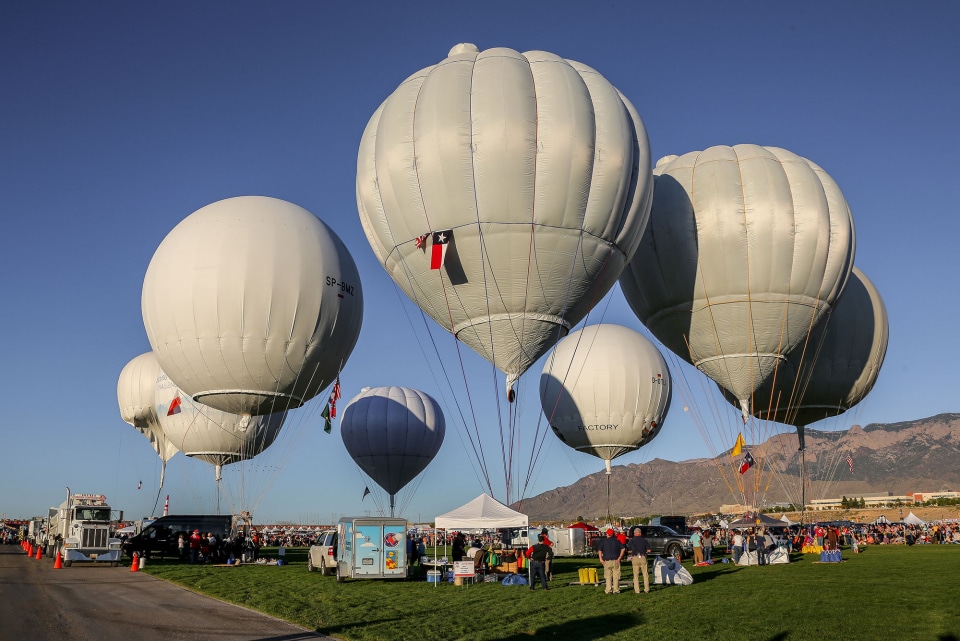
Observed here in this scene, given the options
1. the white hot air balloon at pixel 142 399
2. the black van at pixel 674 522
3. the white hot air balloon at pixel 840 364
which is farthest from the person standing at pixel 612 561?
the white hot air balloon at pixel 142 399

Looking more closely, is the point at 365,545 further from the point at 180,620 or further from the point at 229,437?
the point at 229,437

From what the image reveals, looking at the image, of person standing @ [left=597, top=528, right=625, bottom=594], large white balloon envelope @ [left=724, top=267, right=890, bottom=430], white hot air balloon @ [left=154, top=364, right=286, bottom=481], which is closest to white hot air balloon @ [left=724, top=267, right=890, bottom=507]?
large white balloon envelope @ [left=724, top=267, right=890, bottom=430]

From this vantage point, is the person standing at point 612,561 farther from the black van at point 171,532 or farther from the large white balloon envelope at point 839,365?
the black van at point 171,532

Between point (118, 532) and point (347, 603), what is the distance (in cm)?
3782

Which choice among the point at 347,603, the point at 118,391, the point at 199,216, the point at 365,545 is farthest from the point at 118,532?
the point at 347,603

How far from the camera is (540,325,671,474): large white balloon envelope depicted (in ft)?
137

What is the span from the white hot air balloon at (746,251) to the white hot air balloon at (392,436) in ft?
80.3

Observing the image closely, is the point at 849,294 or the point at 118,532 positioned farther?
the point at 118,532

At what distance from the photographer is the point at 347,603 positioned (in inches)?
615

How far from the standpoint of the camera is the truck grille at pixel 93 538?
30.7 metres

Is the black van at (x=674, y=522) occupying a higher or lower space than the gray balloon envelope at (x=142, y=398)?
lower

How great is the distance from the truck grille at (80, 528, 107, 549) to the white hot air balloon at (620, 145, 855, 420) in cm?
2258

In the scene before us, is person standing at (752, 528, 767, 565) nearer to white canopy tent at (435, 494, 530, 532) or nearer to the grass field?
the grass field

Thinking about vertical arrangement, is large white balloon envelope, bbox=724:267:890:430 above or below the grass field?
above
